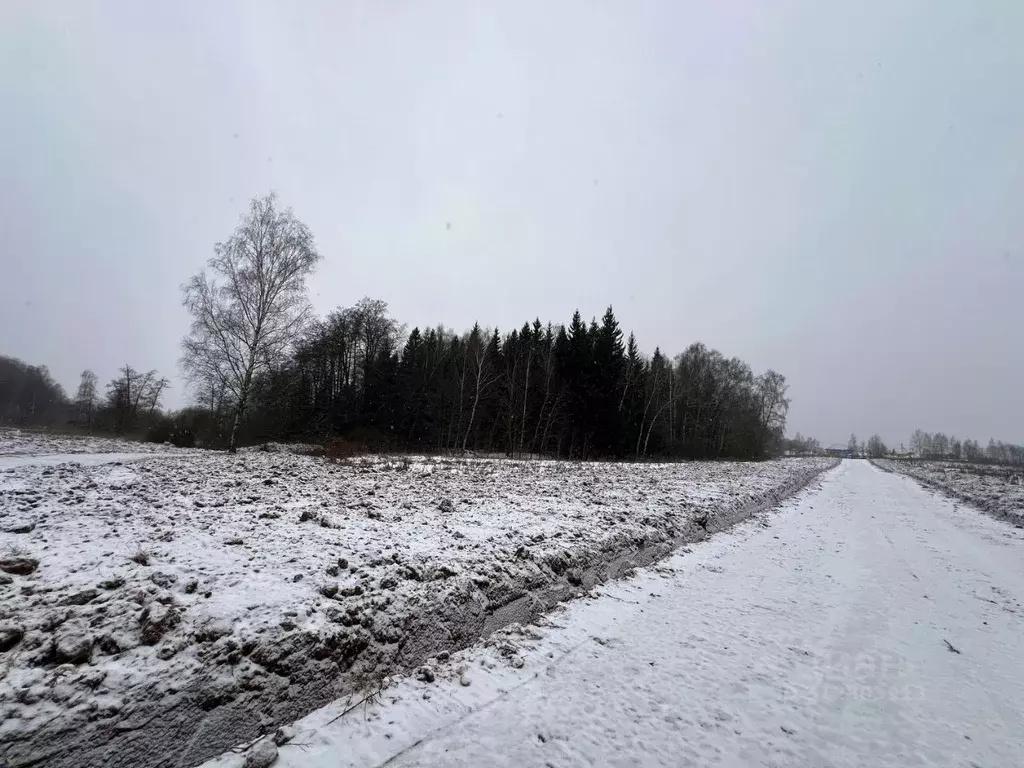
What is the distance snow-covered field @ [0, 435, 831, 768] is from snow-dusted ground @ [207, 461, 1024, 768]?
363 mm

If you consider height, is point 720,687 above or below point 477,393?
below

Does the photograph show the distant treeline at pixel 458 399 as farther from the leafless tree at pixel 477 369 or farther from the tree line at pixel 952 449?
the tree line at pixel 952 449

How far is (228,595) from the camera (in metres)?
3.79

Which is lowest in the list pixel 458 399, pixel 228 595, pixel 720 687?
pixel 720 687

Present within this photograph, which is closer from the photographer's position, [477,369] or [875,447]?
[477,369]

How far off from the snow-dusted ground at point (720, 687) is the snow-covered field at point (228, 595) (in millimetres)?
363

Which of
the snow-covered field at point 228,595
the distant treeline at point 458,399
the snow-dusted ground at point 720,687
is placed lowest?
the snow-dusted ground at point 720,687

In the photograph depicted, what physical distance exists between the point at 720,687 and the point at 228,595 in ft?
14.0

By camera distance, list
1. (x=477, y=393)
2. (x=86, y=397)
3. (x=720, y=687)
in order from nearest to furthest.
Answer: (x=720, y=687)
(x=477, y=393)
(x=86, y=397)

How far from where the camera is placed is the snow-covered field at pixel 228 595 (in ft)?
8.87

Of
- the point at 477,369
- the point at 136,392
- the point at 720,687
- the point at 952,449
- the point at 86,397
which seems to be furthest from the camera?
the point at 952,449

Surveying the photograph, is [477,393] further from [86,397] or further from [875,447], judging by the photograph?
[875,447]

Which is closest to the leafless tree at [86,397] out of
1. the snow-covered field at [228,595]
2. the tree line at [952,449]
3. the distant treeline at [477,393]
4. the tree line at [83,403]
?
the tree line at [83,403]

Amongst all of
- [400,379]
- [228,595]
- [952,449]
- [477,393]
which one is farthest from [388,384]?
[952,449]
